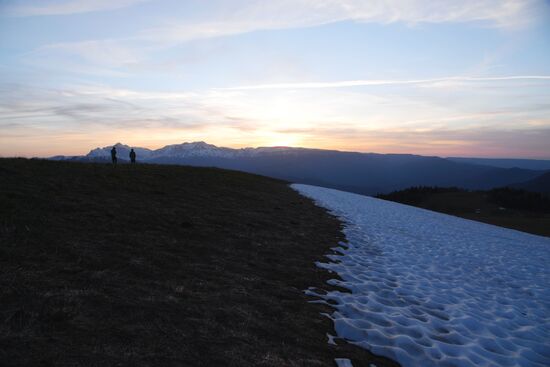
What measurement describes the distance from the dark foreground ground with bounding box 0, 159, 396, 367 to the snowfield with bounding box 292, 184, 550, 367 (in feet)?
2.53

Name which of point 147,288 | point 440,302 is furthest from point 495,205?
point 147,288

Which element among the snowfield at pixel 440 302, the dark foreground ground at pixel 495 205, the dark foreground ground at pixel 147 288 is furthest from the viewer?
the dark foreground ground at pixel 495 205

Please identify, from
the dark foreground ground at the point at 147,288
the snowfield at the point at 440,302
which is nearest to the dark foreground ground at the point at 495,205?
the snowfield at the point at 440,302

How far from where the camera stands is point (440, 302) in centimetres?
966

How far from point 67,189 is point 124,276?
35.0ft

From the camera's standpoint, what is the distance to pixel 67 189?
16078 millimetres

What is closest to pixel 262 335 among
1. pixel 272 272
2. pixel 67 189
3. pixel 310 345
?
pixel 310 345

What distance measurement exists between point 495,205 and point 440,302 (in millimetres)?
44939

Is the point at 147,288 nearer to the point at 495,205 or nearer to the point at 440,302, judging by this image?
the point at 440,302

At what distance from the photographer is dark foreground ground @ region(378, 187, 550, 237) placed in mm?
36938

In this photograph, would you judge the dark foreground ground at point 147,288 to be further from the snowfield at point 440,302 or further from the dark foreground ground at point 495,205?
the dark foreground ground at point 495,205

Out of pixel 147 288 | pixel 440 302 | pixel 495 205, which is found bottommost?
pixel 495 205

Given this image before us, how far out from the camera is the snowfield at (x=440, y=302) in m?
7.04

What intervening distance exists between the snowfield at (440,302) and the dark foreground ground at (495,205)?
22.1 metres
